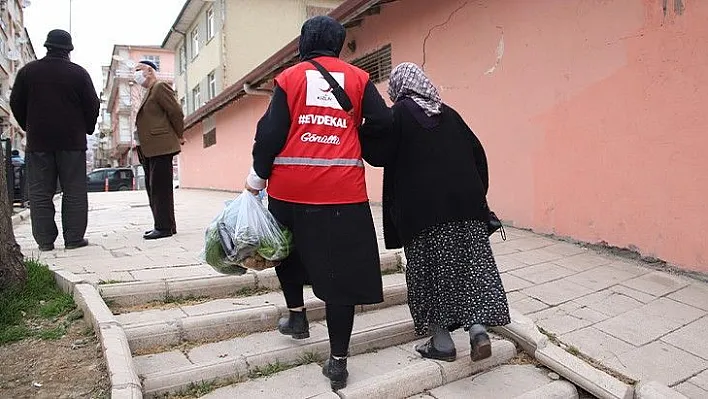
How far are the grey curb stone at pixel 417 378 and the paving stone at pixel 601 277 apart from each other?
1317mm

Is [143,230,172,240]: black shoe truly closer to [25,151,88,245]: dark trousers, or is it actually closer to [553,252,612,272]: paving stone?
[25,151,88,245]: dark trousers

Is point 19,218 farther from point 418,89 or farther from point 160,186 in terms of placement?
point 418,89

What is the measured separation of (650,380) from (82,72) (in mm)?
4728

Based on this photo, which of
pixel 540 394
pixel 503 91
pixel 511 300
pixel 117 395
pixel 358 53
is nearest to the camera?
pixel 117 395

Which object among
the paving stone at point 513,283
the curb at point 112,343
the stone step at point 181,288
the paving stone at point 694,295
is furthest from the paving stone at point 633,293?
the curb at point 112,343

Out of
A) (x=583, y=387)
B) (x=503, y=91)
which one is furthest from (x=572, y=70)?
(x=583, y=387)

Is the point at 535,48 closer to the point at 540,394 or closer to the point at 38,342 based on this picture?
the point at 540,394

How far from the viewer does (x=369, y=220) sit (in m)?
2.42

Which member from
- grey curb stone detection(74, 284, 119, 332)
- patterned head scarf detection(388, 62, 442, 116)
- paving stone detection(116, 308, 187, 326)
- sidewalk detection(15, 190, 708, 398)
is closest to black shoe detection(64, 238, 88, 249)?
sidewalk detection(15, 190, 708, 398)

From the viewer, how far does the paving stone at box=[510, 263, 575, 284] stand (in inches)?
155

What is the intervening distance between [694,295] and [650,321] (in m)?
0.68

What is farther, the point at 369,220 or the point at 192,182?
the point at 192,182

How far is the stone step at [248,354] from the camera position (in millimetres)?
2434

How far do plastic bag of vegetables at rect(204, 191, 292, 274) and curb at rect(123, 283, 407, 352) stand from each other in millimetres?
562
